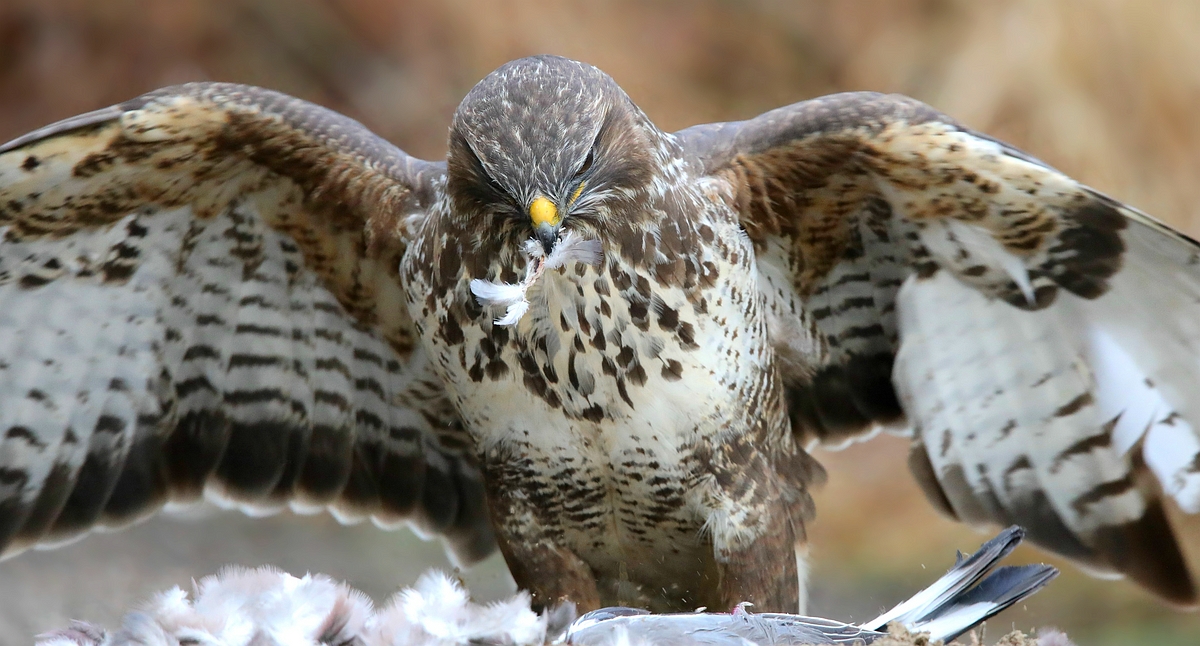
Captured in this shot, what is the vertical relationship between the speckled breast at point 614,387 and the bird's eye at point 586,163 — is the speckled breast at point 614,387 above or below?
below

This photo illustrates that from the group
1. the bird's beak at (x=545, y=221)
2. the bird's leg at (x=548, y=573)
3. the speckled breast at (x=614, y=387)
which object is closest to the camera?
the bird's beak at (x=545, y=221)

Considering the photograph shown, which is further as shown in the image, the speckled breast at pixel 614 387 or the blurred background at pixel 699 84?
the blurred background at pixel 699 84

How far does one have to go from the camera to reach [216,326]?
3.49 meters

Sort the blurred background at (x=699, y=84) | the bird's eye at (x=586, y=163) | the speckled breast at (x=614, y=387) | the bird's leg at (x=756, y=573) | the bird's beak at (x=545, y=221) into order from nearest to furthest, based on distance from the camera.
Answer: the bird's beak at (x=545, y=221), the bird's eye at (x=586, y=163), the speckled breast at (x=614, y=387), the bird's leg at (x=756, y=573), the blurred background at (x=699, y=84)

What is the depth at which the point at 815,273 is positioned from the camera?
341cm

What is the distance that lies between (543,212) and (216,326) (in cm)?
148

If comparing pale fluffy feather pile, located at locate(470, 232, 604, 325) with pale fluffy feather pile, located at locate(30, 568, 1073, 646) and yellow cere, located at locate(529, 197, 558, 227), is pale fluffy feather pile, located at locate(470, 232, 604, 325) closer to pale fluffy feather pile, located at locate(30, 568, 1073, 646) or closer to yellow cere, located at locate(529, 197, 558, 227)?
yellow cere, located at locate(529, 197, 558, 227)

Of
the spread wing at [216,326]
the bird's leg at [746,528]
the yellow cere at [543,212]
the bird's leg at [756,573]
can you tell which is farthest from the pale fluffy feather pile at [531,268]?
the bird's leg at [756,573]

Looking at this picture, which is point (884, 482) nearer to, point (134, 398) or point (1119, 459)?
point (1119, 459)

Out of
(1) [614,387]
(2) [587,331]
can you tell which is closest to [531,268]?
(2) [587,331]

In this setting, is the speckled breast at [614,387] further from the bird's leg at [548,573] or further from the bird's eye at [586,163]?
the bird's eye at [586,163]

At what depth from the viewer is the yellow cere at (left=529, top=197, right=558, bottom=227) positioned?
2391 millimetres

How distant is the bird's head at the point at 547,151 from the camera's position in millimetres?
2453

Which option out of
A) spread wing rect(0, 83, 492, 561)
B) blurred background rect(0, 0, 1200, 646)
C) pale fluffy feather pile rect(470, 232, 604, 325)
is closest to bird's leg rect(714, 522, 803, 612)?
pale fluffy feather pile rect(470, 232, 604, 325)
